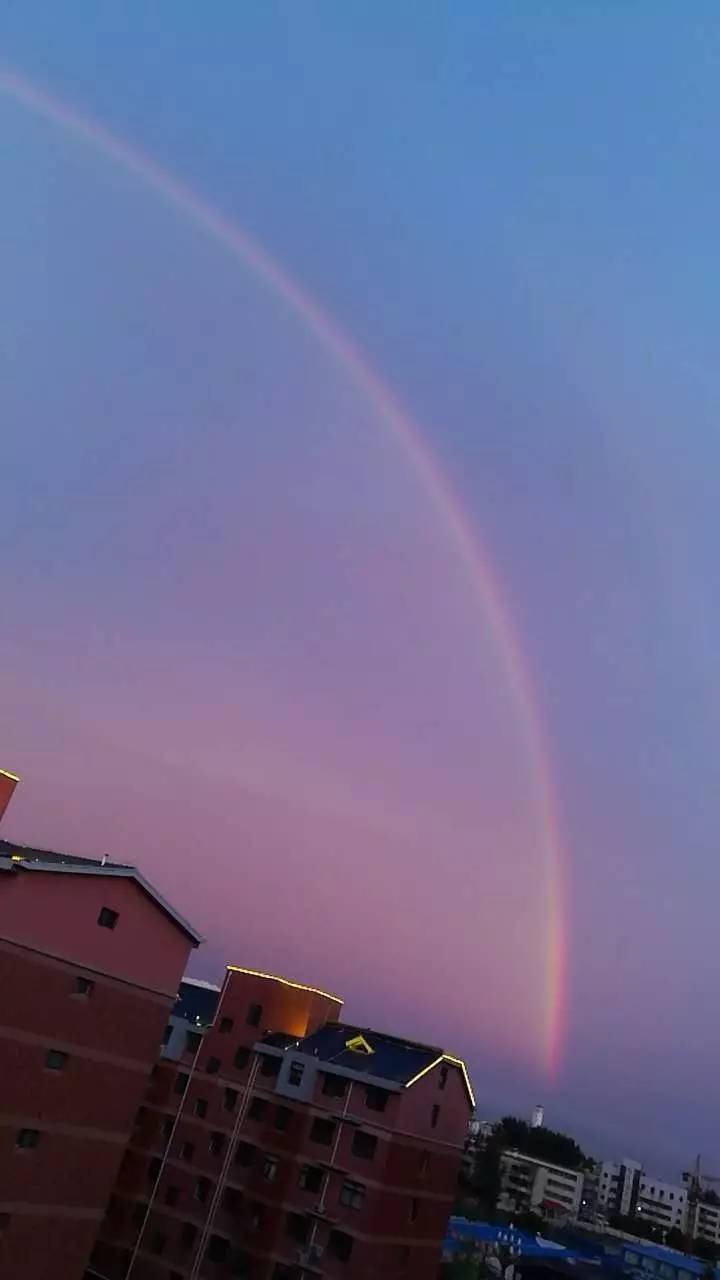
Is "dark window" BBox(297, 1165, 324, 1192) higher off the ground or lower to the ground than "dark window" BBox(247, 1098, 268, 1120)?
lower

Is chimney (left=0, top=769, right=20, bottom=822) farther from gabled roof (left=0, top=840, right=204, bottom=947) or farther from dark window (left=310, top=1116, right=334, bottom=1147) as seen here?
dark window (left=310, top=1116, right=334, bottom=1147)

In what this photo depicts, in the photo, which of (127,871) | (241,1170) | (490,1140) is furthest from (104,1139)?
(490,1140)

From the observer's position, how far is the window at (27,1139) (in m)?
17.0

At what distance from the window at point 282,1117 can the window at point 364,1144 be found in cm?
205

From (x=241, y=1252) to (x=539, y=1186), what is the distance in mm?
66708

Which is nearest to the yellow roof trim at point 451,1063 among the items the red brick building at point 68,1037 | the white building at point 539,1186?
the red brick building at point 68,1037

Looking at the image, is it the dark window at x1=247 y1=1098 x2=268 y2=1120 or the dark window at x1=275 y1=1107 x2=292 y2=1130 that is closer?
the dark window at x1=275 y1=1107 x2=292 y2=1130

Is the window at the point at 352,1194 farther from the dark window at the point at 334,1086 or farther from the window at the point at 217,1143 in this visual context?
the window at the point at 217,1143

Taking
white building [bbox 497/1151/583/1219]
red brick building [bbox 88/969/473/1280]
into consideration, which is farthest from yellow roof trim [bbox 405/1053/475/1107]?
white building [bbox 497/1151/583/1219]

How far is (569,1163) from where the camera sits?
8962 cm

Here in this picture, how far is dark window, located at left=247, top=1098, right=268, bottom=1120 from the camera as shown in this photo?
25359mm

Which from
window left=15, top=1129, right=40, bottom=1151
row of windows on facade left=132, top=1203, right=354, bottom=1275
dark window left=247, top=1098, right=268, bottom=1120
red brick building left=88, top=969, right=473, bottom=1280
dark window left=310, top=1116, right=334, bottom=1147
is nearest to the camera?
window left=15, top=1129, right=40, bottom=1151

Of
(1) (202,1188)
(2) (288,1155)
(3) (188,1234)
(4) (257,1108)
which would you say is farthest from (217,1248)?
(4) (257,1108)

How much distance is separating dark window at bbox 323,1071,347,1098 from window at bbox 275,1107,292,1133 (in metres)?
1.22
